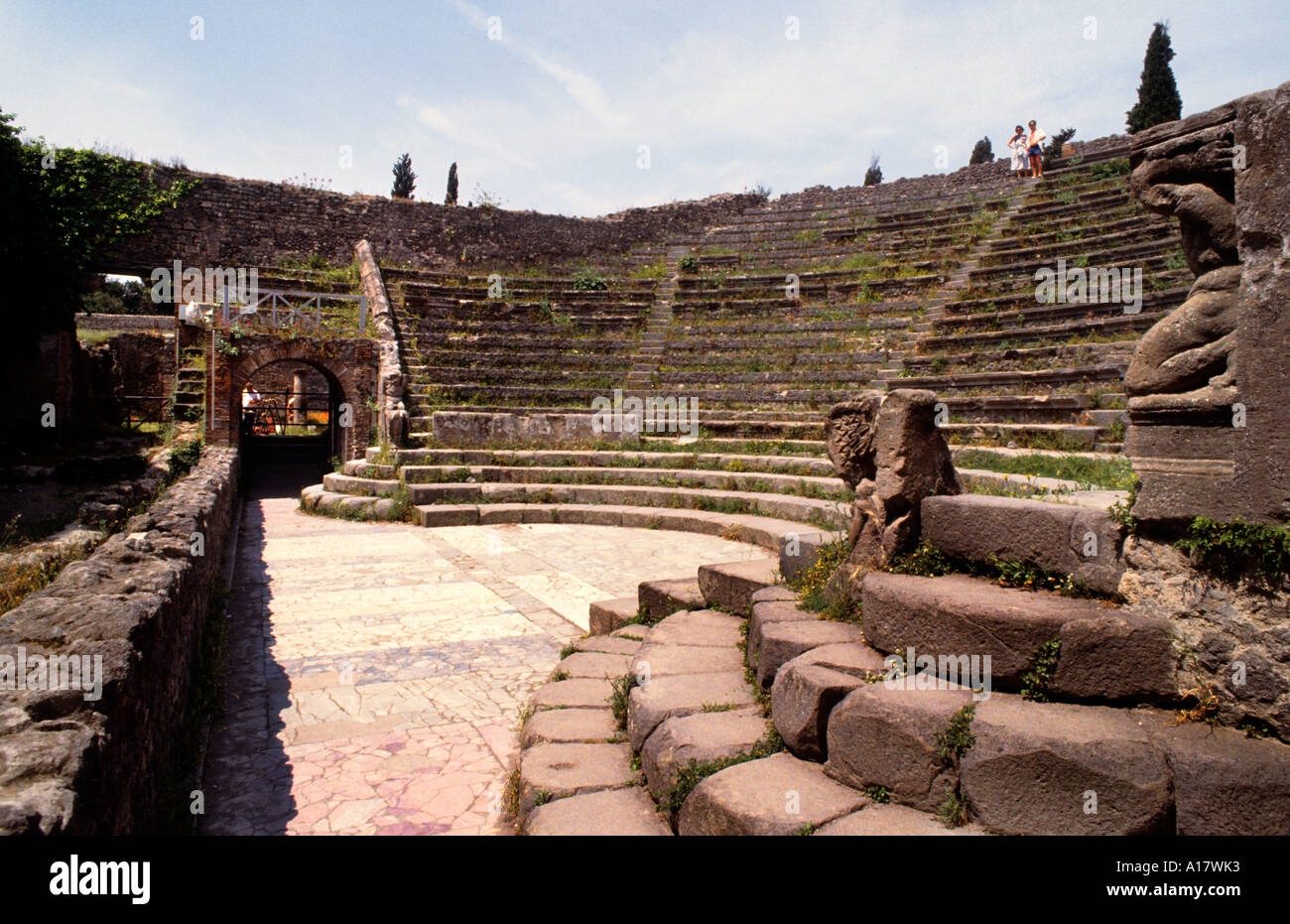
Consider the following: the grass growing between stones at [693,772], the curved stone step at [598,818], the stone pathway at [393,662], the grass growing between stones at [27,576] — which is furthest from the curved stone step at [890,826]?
the grass growing between stones at [27,576]

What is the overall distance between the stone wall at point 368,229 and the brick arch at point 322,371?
9.08m

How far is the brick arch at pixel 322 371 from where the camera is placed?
42.6ft

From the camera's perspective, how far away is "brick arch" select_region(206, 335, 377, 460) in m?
13.0

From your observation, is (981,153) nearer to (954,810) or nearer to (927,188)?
(927,188)

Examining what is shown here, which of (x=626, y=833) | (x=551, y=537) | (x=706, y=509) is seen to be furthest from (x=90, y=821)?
A: (x=706, y=509)

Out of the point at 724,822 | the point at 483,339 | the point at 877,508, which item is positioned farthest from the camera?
the point at 483,339

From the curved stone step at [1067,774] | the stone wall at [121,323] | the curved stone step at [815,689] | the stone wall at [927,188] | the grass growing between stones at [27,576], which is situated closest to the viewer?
the curved stone step at [1067,774]

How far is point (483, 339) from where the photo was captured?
15.7m

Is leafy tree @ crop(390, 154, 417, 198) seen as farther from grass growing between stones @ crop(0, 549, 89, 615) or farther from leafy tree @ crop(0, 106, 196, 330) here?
grass growing between stones @ crop(0, 549, 89, 615)

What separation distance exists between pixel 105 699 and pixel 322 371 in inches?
495

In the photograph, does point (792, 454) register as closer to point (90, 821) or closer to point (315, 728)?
point (315, 728)

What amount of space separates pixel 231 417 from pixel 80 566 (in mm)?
10899

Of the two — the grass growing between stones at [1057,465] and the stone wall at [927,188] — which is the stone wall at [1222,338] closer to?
the grass growing between stones at [1057,465]

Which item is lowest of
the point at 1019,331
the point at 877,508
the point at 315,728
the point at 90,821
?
the point at 315,728
